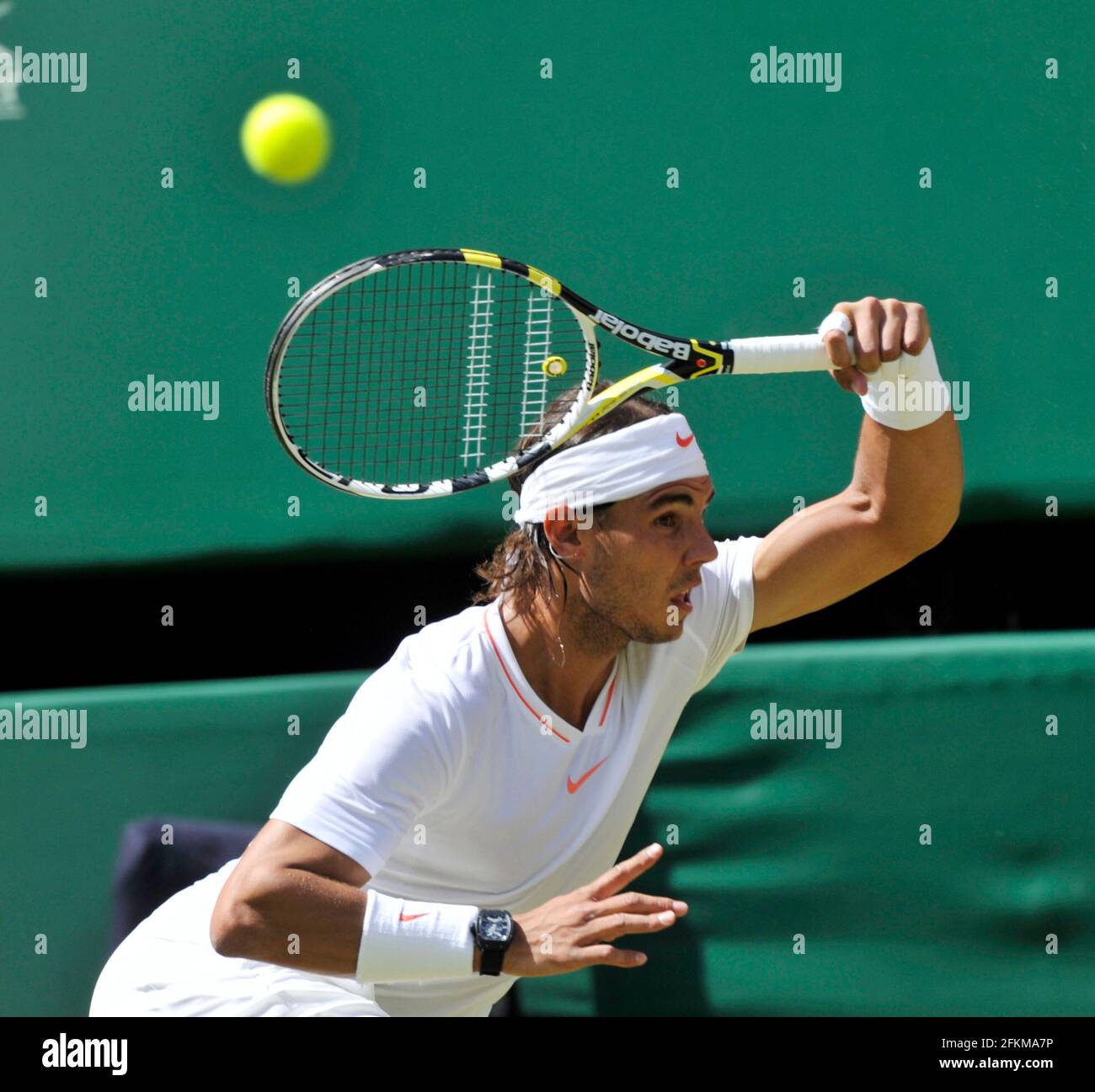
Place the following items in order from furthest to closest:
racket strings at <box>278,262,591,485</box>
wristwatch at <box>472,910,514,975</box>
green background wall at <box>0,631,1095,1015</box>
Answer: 1. green background wall at <box>0,631,1095,1015</box>
2. racket strings at <box>278,262,591,485</box>
3. wristwatch at <box>472,910,514,975</box>

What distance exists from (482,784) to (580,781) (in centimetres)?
14

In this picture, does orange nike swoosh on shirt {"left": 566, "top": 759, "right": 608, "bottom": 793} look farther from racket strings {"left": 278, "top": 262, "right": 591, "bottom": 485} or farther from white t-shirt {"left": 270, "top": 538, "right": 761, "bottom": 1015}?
racket strings {"left": 278, "top": 262, "right": 591, "bottom": 485}

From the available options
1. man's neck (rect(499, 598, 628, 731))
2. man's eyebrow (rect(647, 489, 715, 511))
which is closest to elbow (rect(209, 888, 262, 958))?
man's neck (rect(499, 598, 628, 731))

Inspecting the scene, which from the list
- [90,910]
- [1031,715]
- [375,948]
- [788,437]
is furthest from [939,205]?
[90,910]

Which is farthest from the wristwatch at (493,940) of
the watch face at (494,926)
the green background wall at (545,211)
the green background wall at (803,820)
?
the green background wall at (545,211)

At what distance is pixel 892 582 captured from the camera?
2773 millimetres

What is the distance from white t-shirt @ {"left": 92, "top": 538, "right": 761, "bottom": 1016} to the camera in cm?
200

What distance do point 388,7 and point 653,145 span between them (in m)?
0.51

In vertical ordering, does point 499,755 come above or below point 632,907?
above

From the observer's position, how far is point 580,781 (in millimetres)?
2117

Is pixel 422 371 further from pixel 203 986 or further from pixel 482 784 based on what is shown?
pixel 203 986

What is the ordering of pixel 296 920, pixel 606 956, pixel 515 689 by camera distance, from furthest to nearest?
pixel 515 689 < pixel 296 920 < pixel 606 956

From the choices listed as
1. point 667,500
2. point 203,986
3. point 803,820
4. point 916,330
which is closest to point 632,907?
point 667,500

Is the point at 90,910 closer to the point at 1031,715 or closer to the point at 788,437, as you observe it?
the point at 788,437
